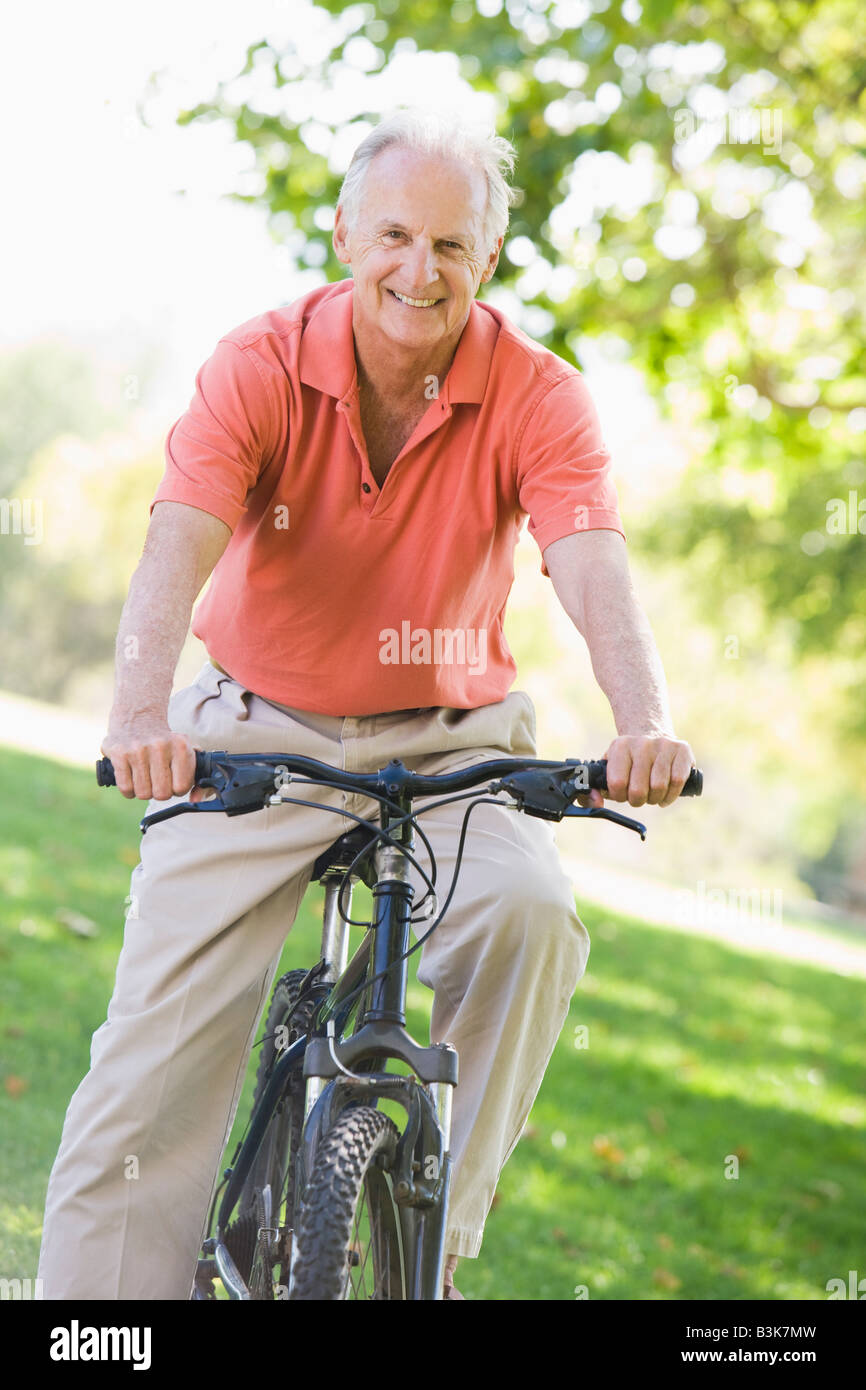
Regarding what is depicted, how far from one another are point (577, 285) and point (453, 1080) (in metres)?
7.34

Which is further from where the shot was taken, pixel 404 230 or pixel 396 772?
pixel 404 230

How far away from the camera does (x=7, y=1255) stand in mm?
3695

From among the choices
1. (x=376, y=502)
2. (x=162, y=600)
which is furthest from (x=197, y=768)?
(x=376, y=502)

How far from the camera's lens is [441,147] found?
280 centimetres

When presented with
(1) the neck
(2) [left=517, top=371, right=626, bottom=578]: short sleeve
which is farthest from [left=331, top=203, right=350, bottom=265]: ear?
(2) [left=517, top=371, right=626, bottom=578]: short sleeve

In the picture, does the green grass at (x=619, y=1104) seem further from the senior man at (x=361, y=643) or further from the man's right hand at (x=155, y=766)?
the man's right hand at (x=155, y=766)

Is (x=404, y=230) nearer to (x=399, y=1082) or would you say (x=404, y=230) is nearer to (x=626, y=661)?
(x=626, y=661)

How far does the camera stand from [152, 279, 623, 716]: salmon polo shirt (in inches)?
115

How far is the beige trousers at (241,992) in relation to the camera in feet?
8.96

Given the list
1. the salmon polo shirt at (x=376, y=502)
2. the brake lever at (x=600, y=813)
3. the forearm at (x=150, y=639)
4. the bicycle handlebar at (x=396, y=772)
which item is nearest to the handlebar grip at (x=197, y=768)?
the bicycle handlebar at (x=396, y=772)

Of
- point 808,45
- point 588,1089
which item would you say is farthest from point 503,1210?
point 808,45

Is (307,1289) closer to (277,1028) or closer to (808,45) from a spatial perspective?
(277,1028)

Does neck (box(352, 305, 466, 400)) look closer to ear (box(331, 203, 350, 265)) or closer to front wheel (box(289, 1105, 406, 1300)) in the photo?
ear (box(331, 203, 350, 265))

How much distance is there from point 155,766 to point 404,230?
120 cm
